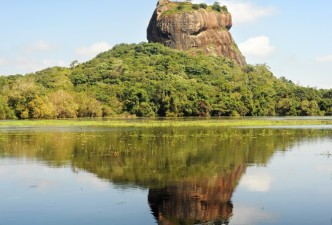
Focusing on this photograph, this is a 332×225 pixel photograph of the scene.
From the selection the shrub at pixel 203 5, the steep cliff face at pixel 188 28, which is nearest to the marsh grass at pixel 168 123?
the steep cliff face at pixel 188 28

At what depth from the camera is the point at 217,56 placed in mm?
180500

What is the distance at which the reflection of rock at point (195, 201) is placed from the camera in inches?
527

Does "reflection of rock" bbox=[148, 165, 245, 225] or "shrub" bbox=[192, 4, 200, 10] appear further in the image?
"shrub" bbox=[192, 4, 200, 10]

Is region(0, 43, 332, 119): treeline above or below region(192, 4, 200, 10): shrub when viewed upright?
below

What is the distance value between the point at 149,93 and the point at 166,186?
99809 millimetres

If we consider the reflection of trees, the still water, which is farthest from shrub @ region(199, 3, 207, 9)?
the still water

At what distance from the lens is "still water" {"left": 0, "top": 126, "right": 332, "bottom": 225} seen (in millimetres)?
13719

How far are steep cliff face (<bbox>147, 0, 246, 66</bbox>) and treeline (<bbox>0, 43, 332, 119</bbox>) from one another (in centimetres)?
2453

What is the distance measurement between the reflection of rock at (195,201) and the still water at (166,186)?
30 millimetres

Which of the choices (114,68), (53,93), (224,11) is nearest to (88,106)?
(53,93)

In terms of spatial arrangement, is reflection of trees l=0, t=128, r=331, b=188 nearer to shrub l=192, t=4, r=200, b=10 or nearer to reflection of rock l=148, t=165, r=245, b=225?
reflection of rock l=148, t=165, r=245, b=225

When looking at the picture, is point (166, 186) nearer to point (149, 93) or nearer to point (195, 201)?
point (195, 201)

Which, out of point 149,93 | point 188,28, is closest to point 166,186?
point 149,93

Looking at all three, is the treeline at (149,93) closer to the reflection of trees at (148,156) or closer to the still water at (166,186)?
the reflection of trees at (148,156)
